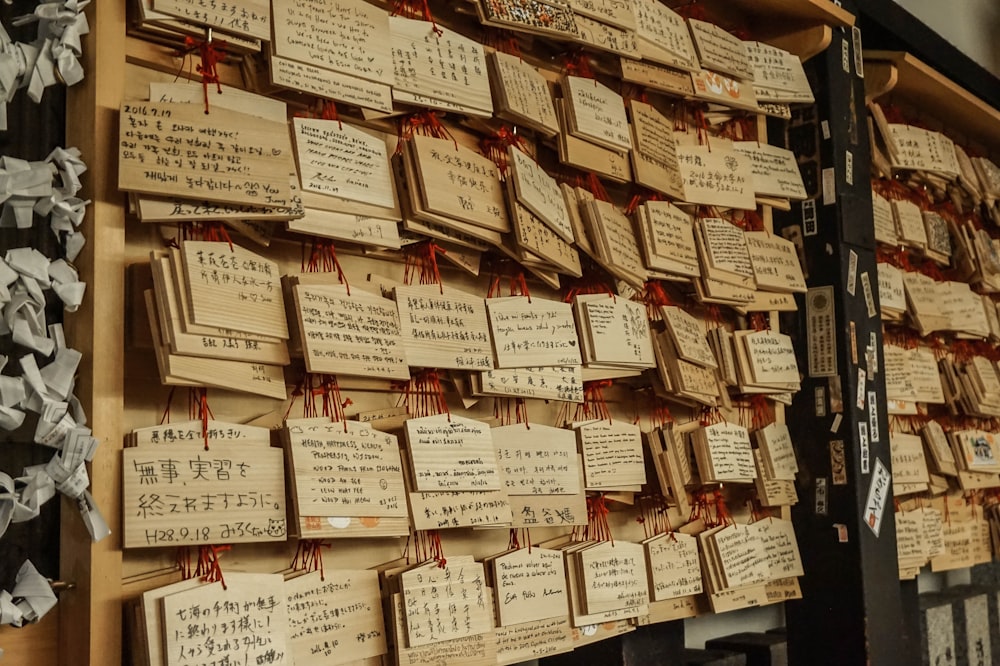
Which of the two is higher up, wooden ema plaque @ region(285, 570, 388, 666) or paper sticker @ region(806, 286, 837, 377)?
paper sticker @ region(806, 286, 837, 377)

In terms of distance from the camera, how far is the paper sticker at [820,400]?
2.71m

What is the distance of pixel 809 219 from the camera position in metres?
2.82

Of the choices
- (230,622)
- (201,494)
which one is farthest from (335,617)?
(201,494)

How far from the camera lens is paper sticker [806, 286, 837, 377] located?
2.71 m

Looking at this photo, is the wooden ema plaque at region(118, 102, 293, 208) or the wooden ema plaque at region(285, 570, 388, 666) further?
the wooden ema plaque at region(285, 570, 388, 666)

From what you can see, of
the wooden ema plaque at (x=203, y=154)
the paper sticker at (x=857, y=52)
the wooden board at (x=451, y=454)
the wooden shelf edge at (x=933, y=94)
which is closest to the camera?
the wooden ema plaque at (x=203, y=154)

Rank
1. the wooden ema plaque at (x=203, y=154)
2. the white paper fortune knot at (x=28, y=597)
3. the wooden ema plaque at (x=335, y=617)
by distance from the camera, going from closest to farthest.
Answer: the white paper fortune knot at (x=28, y=597) → the wooden ema plaque at (x=203, y=154) → the wooden ema plaque at (x=335, y=617)

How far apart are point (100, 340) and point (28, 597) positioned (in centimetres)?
35

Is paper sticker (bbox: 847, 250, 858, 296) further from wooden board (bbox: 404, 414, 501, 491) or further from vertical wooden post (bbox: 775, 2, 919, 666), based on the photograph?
wooden board (bbox: 404, 414, 501, 491)

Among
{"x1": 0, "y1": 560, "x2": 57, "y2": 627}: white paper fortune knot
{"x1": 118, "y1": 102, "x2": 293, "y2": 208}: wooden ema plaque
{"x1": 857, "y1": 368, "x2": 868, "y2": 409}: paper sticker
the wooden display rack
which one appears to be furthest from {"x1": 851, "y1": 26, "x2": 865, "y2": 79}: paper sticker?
{"x1": 0, "y1": 560, "x2": 57, "y2": 627}: white paper fortune knot

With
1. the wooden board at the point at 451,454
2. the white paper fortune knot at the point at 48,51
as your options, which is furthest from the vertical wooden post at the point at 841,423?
the white paper fortune knot at the point at 48,51

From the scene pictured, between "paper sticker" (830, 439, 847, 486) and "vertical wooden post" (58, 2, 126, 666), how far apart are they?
1.93 meters

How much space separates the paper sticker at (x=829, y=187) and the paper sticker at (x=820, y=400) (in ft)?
1.69

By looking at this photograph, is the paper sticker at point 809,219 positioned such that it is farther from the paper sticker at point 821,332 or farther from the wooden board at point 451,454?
the wooden board at point 451,454
